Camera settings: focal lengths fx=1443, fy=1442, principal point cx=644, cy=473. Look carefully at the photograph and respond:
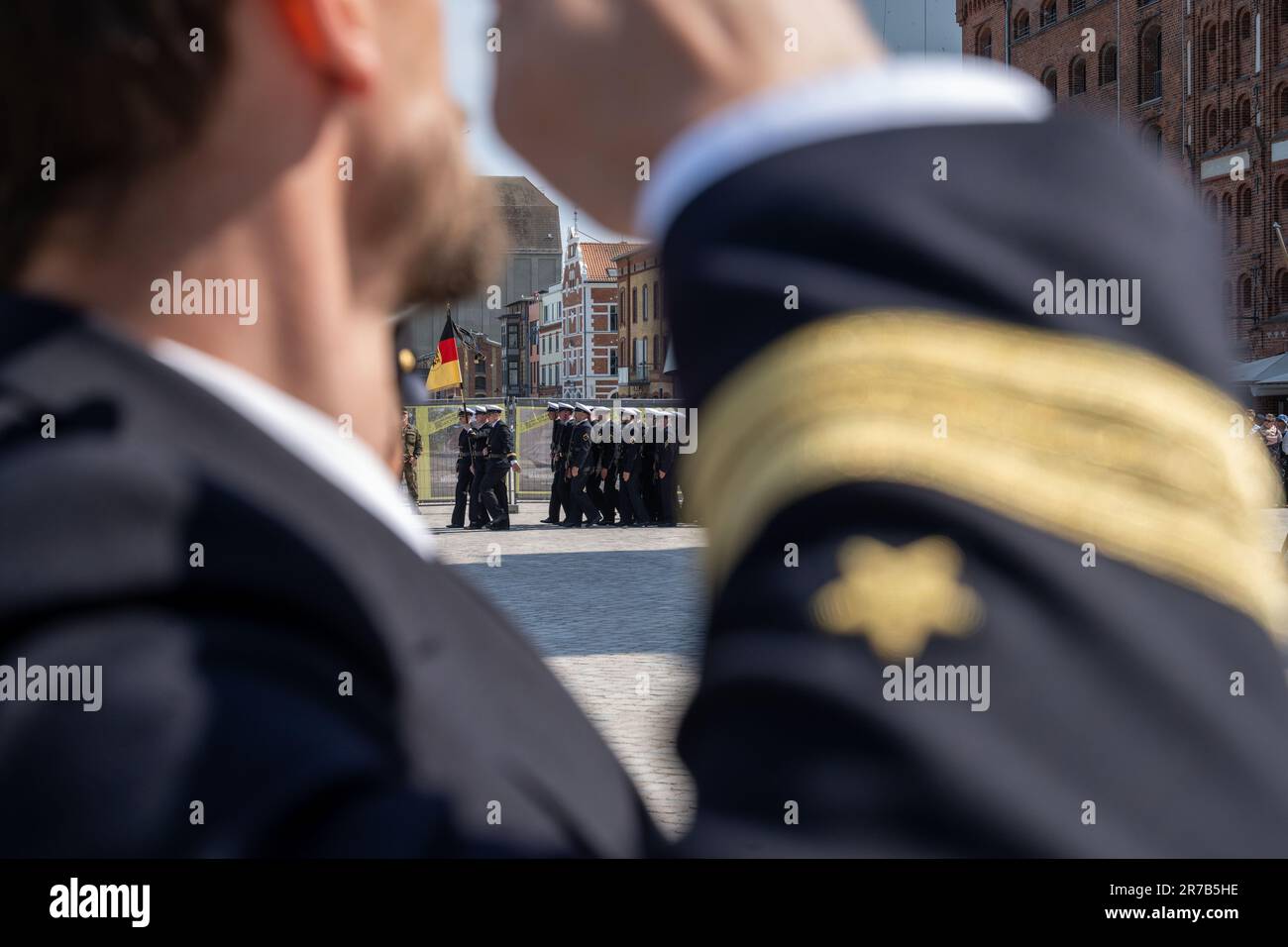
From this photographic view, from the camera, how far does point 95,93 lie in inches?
25.5

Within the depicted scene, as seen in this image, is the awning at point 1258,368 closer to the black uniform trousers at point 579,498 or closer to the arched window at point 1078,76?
the arched window at point 1078,76

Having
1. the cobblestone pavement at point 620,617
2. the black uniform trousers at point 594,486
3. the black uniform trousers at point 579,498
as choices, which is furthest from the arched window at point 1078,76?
the black uniform trousers at point 579,498

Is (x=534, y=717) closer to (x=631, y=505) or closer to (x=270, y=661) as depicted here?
(x=270, y=661)

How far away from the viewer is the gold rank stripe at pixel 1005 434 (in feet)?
1.72

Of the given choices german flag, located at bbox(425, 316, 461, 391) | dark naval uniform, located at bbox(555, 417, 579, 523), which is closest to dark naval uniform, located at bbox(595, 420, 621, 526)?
dark naval uniform, located at bbox(555, 417, 579, 523)

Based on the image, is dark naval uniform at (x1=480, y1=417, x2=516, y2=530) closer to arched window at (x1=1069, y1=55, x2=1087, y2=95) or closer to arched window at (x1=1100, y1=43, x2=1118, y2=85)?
arched window at (x1=1069, y1=55, x2=1087, y2=95)

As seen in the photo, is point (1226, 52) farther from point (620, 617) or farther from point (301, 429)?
point (301, 429)

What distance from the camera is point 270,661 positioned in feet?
2.04

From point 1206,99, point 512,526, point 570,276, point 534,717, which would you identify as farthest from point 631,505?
point 570,276

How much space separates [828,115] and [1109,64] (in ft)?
196

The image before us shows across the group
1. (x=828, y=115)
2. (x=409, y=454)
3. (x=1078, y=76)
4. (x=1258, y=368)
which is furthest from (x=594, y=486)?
(x=1078, y=76)

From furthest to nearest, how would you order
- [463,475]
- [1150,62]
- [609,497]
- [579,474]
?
[1150,62]
[609,497]
[579,474]
[463,475]

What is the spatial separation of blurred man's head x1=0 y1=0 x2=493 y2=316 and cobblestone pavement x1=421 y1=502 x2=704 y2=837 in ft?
0.85

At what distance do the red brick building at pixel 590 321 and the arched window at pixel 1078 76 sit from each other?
4369cm
